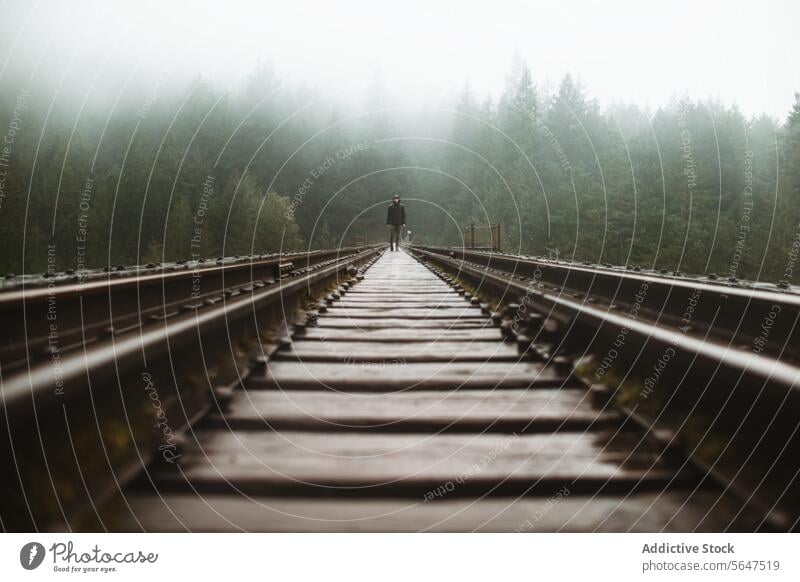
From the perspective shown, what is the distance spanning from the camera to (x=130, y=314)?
4.87 meters

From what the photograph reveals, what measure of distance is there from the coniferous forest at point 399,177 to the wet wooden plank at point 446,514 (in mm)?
33016

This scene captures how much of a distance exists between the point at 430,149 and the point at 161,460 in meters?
88.5

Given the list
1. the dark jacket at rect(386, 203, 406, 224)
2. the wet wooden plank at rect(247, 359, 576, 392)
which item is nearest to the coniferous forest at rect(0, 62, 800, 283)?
the dark jacket at rect(386, 203, 406, 224)

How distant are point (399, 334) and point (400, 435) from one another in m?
2.17

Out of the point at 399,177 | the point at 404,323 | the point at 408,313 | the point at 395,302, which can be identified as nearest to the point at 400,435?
the point at 404,323

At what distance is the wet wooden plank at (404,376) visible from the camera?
8.60 feet

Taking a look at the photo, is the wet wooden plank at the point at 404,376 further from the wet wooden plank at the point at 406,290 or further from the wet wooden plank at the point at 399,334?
the wet wooden plank at the point at 406,290

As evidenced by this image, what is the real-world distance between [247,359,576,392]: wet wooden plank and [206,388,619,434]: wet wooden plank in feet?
0.36

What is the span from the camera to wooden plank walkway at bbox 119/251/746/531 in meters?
1.43

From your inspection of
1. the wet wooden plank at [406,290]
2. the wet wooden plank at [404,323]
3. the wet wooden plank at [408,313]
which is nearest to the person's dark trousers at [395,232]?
the wet wooden plank at [406,290]

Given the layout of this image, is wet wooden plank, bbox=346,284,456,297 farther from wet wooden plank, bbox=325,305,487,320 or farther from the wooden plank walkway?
the wooden plank walkway

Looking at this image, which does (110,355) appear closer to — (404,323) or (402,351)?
(402,351)

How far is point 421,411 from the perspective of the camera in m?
2.23
